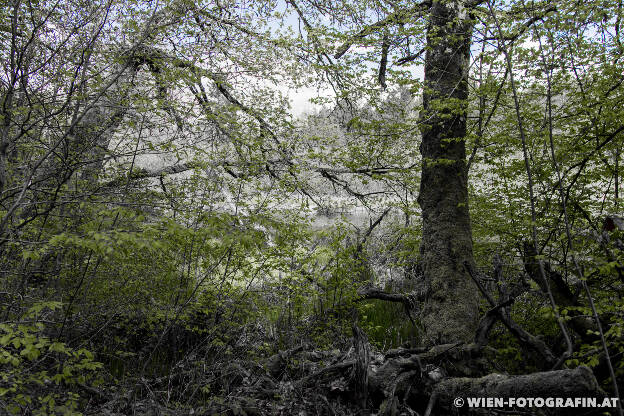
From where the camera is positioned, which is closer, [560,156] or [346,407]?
[346,407]

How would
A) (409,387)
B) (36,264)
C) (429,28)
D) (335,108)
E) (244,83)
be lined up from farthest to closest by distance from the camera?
(335,108) → (244,83) → (429,28) → (36,264) → (409,387)

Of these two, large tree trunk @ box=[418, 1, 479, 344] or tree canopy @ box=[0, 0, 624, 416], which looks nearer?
tree canopy @ box=[0, 0, 624, 416]

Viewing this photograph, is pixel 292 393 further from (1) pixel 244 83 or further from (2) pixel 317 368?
(1) pixel 244 83

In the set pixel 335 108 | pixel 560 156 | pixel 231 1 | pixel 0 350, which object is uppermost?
pixel 231 1

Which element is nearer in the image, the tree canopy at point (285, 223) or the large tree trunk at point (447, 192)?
the tree canopy at point (285, 223)

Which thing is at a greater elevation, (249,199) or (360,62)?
(360,62)

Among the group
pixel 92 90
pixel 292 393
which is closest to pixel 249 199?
pixel 92 90

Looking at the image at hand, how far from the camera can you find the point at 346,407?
2.97m

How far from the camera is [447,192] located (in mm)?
4344

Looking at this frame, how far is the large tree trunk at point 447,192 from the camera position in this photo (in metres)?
3.91

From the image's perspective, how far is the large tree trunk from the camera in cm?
391

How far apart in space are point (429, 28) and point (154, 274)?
4855 mm

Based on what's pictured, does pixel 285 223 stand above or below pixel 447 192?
below

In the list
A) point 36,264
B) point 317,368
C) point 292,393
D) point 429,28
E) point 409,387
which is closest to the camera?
point 409,387
